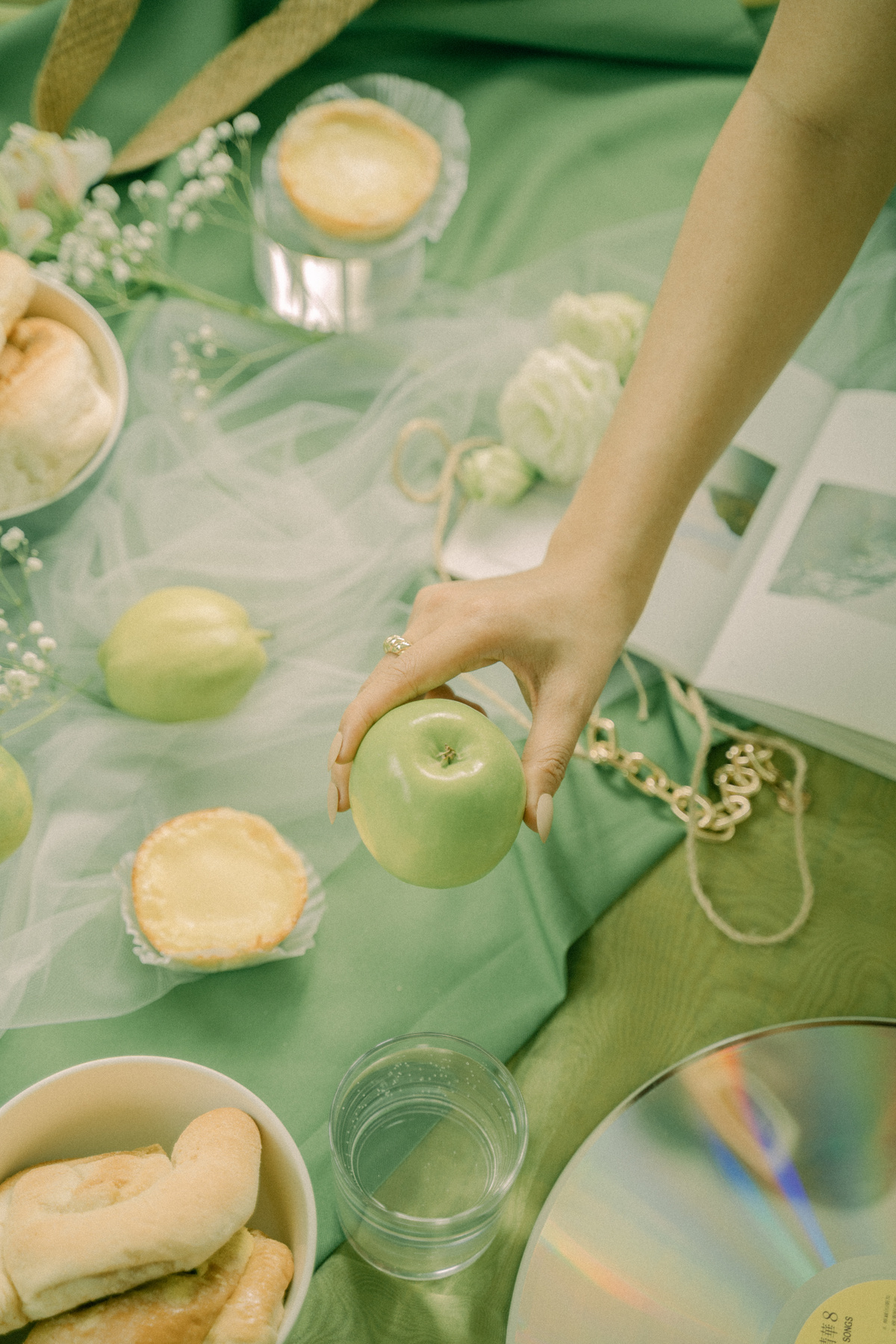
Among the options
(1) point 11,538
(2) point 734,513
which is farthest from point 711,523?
(1) point 11,538

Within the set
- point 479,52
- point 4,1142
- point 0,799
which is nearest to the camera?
point 4,1142

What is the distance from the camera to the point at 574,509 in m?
0.58

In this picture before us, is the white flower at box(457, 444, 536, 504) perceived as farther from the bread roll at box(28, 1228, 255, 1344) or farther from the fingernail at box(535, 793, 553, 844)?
the bread roll at box(28, 1228, 255, 1344)

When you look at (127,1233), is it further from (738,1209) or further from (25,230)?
(25,230)

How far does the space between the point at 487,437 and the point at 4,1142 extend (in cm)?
61

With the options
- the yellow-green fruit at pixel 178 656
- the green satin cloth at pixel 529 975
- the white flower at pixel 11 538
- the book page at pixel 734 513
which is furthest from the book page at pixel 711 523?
the white flower at pixel 11 538

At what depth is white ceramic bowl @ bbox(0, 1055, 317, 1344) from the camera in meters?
0.41

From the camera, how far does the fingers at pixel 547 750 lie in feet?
1.68

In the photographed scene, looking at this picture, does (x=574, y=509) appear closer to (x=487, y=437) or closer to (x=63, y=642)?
(x=487, y=437)

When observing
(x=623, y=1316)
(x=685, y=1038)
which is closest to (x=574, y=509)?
(x=685, y=1038)

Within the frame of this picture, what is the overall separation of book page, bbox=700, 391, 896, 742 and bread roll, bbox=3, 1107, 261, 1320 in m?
0.48

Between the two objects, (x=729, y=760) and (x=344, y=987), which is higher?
(x=729, y=760)

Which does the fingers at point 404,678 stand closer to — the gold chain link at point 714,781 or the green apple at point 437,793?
the green apple at point 437,793

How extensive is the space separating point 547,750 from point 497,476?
316mm
